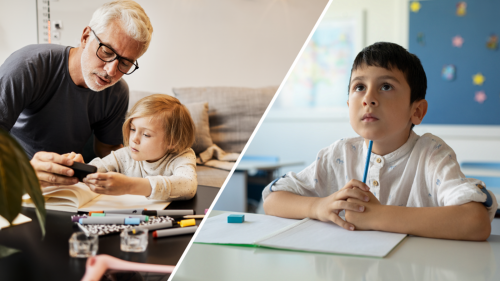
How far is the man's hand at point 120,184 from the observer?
596 millimetres

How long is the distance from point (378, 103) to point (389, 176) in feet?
0.49

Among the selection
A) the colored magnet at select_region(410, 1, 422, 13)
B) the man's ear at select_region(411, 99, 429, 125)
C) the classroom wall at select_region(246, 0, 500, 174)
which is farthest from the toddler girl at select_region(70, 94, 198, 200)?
the colored magnet at select_region(410, 1, 422, 13)

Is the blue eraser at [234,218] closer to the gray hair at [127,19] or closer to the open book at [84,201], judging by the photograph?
the open book at [84,201]

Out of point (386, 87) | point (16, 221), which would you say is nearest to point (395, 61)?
point (386, 87)

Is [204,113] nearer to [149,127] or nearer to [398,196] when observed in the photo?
[149,127]

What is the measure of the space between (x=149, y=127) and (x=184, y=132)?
0.06 metres

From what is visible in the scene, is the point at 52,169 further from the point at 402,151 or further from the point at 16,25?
the point at 402,151

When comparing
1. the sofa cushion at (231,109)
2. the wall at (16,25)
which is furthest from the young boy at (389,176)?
the wall at (16,25)

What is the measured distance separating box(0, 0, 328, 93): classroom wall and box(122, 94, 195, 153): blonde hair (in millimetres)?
27

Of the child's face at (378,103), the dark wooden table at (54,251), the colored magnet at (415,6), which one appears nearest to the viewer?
the dark wooden table at (54,251)

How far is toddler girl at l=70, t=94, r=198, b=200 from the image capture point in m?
0.60

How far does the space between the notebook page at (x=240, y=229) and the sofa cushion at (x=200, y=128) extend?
0.11 meters

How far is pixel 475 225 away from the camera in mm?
523

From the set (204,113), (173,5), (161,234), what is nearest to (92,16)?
(173,5)
